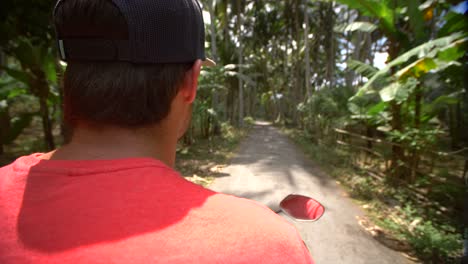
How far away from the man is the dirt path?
3.52m

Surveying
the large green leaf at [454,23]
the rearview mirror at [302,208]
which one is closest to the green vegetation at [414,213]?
the large green leaf at [454,23]

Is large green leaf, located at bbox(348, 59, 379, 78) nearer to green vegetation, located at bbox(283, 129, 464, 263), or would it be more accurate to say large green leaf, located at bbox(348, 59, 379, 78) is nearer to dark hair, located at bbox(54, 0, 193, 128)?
green vegetation, located at bbox(283, 129, 464, 263)

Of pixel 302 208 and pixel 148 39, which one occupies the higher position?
pixel 148 39

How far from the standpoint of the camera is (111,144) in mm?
783

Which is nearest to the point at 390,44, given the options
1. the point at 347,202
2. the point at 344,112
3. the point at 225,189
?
the point at 347,202

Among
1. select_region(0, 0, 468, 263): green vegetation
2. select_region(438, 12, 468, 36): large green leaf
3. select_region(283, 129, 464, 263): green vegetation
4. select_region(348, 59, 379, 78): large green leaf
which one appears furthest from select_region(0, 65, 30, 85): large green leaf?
select_region(438, 12, 468, 36): large green leaf

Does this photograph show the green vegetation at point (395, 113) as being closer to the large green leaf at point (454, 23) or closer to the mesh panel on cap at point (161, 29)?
the large green leaf at point (454, 23)

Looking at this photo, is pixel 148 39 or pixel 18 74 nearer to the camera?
pixel 148 39

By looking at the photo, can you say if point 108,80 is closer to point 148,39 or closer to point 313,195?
point 148,39

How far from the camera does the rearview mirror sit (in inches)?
31.4

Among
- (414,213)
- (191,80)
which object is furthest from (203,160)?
(191,80)

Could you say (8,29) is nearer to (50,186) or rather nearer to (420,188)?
(50,186)

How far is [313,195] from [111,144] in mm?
5875

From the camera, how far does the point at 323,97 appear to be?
46.5 feet
